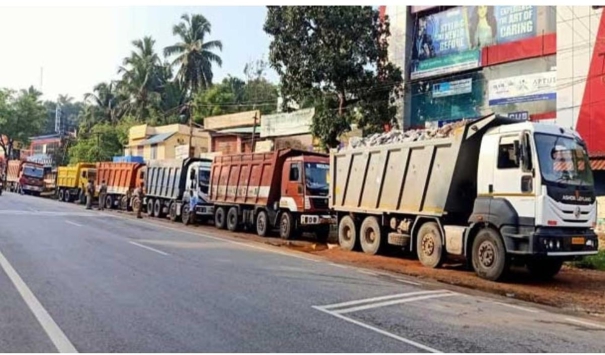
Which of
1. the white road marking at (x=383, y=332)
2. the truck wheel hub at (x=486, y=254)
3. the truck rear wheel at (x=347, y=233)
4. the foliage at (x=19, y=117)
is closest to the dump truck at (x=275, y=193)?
the truck rear wheel at (x=347, y=233)

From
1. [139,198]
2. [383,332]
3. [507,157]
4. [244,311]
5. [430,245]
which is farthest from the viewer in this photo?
[139,198]

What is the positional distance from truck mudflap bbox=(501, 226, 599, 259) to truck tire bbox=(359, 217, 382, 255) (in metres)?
4.51

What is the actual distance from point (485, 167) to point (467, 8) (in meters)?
17.4

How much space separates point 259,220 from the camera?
67.1 feet

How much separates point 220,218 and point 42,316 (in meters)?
16.4

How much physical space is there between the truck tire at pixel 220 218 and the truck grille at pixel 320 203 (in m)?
5.65

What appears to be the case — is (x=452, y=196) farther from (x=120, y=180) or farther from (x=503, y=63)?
(x=120, y=180)

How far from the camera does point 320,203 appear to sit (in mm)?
18406

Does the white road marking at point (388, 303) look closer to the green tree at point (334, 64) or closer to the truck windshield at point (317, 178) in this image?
the truck windshield at point (317, 178)

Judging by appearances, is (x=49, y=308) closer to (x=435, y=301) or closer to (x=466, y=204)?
(x=435, y=301)

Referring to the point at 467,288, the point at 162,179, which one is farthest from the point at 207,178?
the point at 467,288

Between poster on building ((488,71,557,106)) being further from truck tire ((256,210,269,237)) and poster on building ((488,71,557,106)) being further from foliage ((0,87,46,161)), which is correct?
foliage ((0,87,46,161))

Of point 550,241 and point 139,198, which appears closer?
point 550,241

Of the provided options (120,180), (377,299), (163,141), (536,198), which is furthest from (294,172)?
(163,141)
